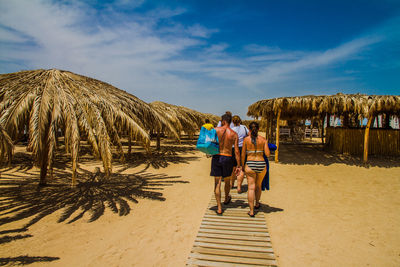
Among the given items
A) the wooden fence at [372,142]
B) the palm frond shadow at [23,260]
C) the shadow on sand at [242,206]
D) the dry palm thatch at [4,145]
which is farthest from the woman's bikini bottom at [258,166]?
the wooden fence at [372,142]

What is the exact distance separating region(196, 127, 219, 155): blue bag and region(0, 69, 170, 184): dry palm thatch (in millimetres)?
1690

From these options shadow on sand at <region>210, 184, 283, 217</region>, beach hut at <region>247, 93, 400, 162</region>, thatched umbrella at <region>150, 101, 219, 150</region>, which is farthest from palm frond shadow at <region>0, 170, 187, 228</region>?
beach hut at <region>247, 93, 400, 162</region>

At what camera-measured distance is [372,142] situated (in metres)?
10.1

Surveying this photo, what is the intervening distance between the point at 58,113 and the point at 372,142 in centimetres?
1288

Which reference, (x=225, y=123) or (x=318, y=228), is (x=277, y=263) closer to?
(x=318, y=228)

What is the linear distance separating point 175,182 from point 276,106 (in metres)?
5.51

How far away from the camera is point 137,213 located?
12.9 ft

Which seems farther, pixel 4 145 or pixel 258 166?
pixel 258 166

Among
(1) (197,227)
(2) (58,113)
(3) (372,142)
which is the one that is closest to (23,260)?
(1) (197,227)

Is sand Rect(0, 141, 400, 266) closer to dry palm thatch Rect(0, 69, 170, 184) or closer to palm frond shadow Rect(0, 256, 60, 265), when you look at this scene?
palm frond shadow Rect(0, 256, 60, 265)

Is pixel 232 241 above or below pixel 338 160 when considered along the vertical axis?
below

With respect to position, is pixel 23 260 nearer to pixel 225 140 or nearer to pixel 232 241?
pixel 232 241

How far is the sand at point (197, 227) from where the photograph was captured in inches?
102

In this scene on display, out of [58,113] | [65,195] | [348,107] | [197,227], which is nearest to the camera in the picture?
[197,227]
